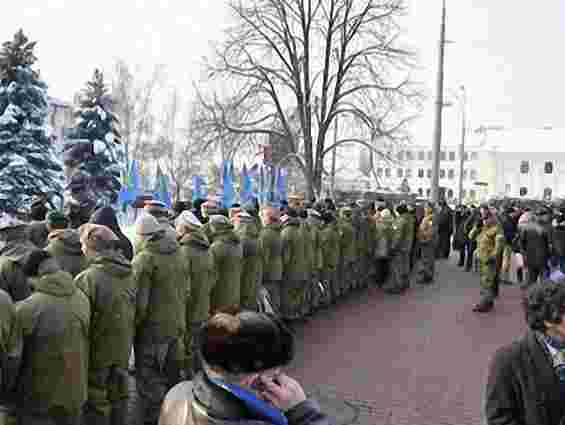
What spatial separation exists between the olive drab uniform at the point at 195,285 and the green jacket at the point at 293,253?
355 cm

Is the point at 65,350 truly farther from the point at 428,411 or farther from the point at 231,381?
the point at 428,411

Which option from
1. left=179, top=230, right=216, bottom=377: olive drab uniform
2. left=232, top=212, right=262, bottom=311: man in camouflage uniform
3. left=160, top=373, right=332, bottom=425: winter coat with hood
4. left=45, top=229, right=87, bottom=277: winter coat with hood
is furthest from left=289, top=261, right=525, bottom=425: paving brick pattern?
left=160, top=373, right=332, bottom=425: winter coat with hood

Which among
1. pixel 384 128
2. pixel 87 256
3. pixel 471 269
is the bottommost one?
pixel 471 269

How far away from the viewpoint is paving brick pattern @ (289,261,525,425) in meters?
7.09

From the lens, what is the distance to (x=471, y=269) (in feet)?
64.3

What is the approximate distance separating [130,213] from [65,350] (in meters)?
18.6

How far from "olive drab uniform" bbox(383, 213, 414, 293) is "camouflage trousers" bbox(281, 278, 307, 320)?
4199 mm

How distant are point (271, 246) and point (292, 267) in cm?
91

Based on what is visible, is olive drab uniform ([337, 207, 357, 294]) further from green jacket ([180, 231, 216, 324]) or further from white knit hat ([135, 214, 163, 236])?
white knit hat ([135, 214, 163, 236])

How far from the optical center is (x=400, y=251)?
581 inches

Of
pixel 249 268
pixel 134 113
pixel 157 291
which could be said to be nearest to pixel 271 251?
pixel 249 268

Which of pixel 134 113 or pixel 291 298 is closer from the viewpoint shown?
pixel 291 298

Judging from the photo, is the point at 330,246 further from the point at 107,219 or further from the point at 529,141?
the point at 529,141

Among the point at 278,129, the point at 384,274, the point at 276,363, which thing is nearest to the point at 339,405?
the point at 276,363
